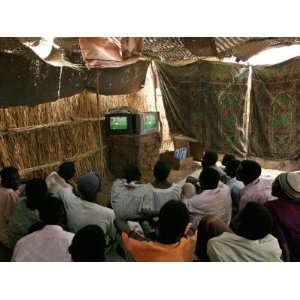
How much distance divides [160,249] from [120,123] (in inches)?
140

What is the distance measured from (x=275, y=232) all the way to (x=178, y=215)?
2.54ft

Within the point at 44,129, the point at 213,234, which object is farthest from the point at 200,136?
the point at 213,234

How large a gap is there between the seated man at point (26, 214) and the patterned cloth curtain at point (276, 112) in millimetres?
3378

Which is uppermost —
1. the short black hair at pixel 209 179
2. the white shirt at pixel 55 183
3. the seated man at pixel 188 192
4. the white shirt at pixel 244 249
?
the short black hair at pixel 209 179

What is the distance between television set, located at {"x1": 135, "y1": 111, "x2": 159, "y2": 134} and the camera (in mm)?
5051

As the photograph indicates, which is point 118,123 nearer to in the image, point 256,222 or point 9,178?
point 9,178

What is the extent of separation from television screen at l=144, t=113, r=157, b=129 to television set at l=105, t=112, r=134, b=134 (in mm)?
215

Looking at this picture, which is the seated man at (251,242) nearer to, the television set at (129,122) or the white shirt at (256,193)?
the white shirt at (256,193)

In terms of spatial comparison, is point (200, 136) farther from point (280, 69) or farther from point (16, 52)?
point (16, 52)

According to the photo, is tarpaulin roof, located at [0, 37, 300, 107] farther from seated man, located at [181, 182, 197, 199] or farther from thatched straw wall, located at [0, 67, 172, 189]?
seated man, located at [181, 182, 197, 199]

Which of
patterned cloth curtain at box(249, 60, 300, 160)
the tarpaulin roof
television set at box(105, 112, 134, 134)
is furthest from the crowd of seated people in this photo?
television set at box(105, 112, 134, 134)

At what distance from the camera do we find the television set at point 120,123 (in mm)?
5117

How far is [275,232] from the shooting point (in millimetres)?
2119

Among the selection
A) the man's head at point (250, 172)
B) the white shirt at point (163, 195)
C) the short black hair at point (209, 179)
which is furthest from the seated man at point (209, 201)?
the man's head at point (250, 172)
